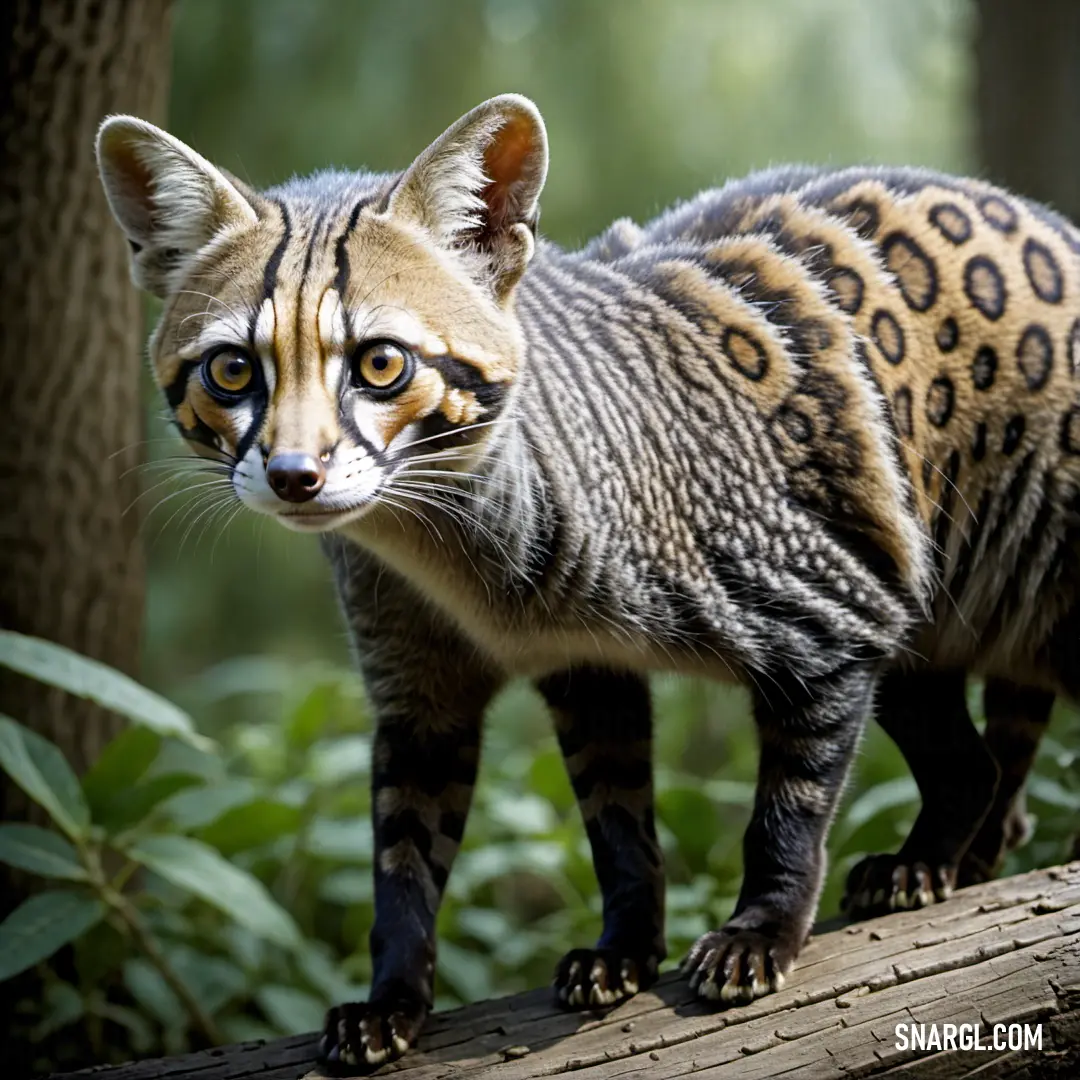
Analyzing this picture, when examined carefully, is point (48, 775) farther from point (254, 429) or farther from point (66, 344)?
point (254, 429)

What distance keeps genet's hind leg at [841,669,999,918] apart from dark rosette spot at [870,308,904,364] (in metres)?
1.04

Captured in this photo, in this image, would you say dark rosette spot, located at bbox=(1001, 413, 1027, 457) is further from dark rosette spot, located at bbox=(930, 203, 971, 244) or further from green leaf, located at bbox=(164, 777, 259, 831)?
green leaf, located at bbox=(164, 777, 259, 831)

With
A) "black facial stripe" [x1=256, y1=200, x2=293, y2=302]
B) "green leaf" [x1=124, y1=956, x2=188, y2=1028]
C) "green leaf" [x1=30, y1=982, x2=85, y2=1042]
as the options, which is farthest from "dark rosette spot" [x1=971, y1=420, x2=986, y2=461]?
"green leaf" [x1=30, y1=982, x2=85, y2=1042]

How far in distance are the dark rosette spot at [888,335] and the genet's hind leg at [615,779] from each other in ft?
3.88

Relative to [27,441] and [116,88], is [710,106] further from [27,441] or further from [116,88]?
[27,441]

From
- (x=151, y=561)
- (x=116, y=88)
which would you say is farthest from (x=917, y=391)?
(x=151, y=561)

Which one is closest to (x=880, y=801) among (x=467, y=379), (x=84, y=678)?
→ (x=467, y=379)

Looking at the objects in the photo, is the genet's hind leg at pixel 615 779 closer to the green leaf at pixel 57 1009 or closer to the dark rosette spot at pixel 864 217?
the dark rosette spot at pixel 864 217

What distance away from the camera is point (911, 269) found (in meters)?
4.27

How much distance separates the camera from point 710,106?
348 inches

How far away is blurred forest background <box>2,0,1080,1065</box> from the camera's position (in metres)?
5.31

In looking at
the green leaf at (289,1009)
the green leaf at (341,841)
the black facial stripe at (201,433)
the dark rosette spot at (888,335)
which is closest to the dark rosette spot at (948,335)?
the dark rosette spot at (888,335)

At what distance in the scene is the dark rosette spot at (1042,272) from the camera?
4.32 meters

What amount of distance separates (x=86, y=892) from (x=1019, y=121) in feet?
16.7
